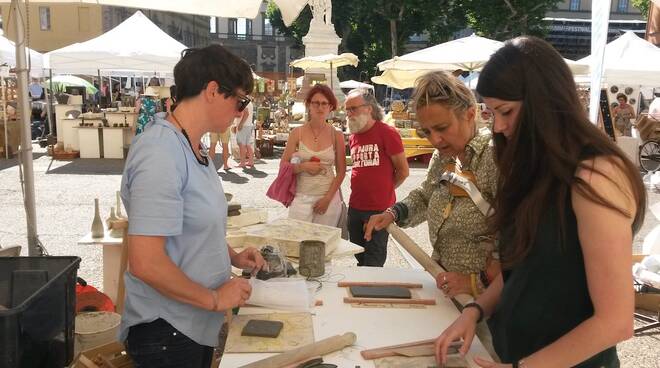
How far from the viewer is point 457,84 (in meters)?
2.07

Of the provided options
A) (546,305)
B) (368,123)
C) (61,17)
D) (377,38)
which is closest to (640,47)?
(368,123)

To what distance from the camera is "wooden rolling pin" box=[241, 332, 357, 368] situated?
4.91 ft

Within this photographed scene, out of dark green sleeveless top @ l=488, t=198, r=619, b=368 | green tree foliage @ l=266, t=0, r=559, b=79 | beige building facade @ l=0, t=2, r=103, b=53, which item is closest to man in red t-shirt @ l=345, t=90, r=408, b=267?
dark green sleeveless top @ l=488, t=198, r=619, b=368

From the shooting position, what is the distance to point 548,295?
131 centimetres

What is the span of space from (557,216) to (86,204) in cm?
772

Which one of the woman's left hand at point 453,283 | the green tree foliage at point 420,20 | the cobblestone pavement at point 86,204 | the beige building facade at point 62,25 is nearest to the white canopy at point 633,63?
the cobblestone pavement at point 86,204

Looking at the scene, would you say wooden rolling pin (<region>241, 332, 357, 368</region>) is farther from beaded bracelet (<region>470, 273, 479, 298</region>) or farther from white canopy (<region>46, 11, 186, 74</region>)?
white canopy (<region>46, 11, 186, 74</region>)

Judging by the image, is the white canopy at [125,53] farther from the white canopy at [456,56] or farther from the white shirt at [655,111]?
the white shirt at [655,111]

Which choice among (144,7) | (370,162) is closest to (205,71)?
(144,7)

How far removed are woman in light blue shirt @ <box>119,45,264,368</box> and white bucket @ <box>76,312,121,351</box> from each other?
1.27m

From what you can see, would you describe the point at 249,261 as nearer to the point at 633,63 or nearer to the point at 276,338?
the point at 276,338

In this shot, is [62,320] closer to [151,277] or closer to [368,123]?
[151,277]

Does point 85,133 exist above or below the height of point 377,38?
below

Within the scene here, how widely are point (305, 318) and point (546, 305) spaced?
823 mm
